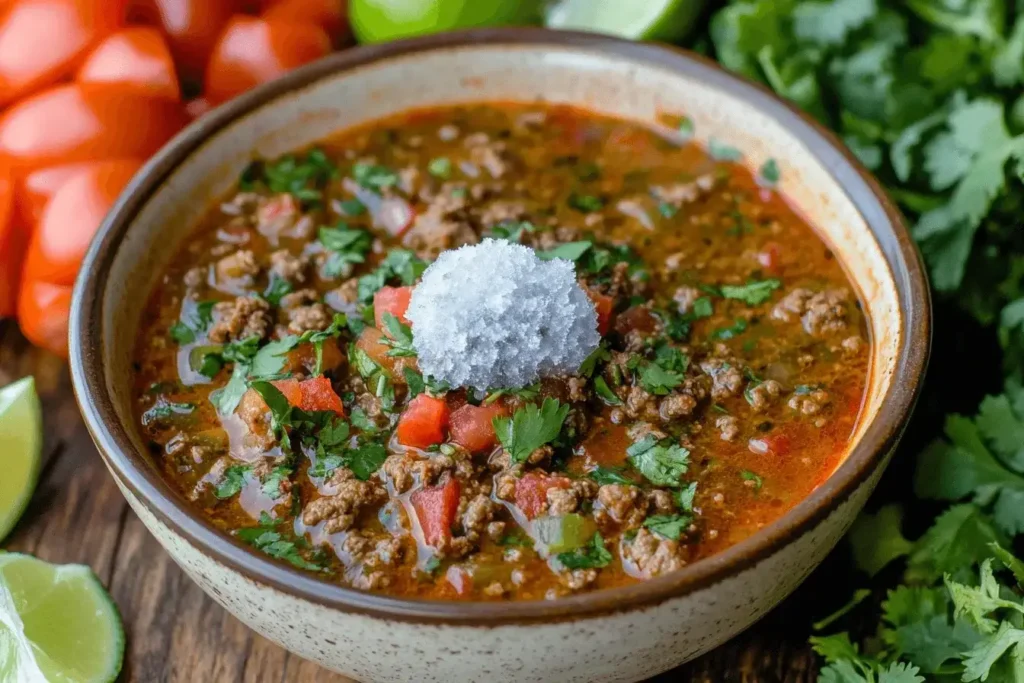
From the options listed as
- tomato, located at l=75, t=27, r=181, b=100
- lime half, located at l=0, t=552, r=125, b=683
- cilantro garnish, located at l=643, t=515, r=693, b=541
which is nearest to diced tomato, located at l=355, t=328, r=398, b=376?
cilantro garnish, located at l=643, t=515, r=693, b=541

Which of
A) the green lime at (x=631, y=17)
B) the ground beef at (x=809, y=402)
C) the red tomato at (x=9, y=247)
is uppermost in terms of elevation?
the green lime at (x=631, y=17)

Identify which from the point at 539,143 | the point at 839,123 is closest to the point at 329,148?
the point at 539,143

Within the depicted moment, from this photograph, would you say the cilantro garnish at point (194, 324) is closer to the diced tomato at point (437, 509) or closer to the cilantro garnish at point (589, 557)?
the diced tomato at point (437, 509)

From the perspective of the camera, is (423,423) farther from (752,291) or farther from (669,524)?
(752,291)

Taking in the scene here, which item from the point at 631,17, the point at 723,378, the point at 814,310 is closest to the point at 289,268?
the point at 723,378

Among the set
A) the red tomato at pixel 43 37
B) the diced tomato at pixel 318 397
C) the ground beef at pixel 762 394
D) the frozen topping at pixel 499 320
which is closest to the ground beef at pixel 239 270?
the diced tomato at pixel 318 397

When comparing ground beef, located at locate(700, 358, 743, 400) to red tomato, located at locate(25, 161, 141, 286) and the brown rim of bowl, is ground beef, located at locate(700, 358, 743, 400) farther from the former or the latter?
red tomato, located at locate(25, 161, 141, 286)

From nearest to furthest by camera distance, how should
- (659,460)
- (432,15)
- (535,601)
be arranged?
1. (535,601)
2. (659,460)
3. (432,15)
